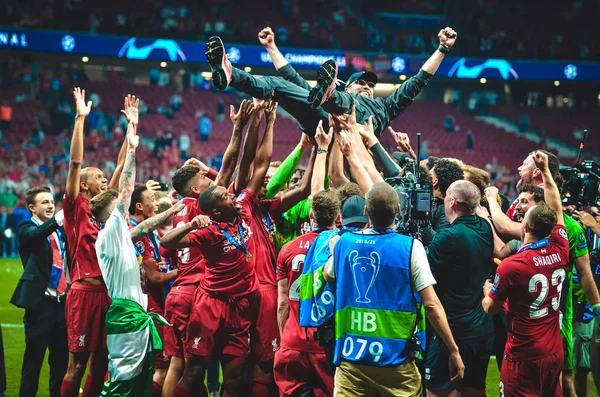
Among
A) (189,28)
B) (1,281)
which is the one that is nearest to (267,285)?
(1,281)

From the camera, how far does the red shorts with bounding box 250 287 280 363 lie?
20.0ft

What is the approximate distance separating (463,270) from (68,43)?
25728mm

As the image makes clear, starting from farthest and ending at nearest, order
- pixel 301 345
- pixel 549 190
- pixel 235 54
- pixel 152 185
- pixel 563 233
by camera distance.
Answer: pixel 235 54, pixel 152 185, pixel 549 190, pixel 563 233, pixel 301 345

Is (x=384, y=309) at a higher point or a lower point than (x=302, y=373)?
higher

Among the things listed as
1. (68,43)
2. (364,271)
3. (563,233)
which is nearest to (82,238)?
(364,271)

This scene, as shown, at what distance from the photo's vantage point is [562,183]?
264 inches

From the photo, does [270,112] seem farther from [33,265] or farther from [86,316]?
[33,265]

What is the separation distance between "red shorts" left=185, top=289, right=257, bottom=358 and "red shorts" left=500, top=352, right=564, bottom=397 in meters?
2.09

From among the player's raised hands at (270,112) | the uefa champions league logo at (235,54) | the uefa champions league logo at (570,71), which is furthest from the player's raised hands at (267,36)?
the uefa champions league logo at (570,71)

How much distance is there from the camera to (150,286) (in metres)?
7.14

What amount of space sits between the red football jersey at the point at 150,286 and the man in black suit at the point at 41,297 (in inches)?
31.5

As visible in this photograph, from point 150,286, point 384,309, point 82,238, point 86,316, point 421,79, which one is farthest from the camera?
point 421,79

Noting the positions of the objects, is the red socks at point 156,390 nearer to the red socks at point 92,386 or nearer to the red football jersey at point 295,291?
the red socks at point 92,386

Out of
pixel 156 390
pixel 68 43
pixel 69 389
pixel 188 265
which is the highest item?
pixel 68 43
